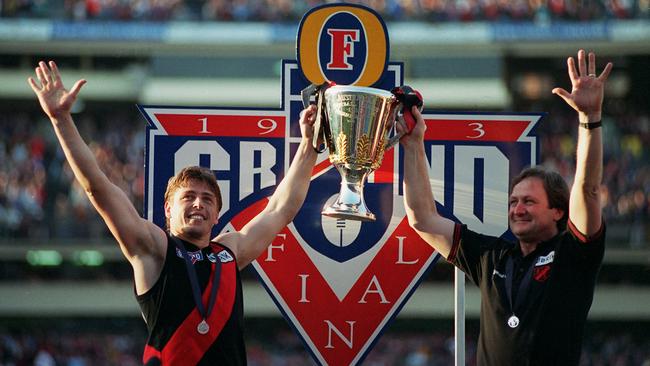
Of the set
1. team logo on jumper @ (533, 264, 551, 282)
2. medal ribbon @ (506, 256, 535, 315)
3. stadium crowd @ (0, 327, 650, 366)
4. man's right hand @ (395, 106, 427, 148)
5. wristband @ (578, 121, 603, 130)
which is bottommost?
stadium crowd @ (0, 327, 650, 366)

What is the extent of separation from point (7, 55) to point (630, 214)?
14.9m

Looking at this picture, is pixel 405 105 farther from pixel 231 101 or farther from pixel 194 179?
pixel 231 101

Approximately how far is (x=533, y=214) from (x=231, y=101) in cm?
2265

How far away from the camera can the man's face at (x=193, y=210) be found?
15.8 ft

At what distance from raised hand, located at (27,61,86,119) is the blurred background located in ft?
51.9

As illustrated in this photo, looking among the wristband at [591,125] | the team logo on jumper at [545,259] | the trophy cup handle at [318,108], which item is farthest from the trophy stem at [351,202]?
the wristband at [591,125]

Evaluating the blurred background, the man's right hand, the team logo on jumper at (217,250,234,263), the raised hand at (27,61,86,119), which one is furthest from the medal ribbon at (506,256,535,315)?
the blurred background

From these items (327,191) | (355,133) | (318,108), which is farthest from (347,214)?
(327,191)

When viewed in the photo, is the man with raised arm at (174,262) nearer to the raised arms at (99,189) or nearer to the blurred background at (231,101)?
the raised arms at (99,189)

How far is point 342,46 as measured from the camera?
19.6ft

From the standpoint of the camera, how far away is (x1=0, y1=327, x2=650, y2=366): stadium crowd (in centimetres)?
1902

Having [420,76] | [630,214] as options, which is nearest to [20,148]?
[420,76]

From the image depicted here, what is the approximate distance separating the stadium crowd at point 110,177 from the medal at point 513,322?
16074mm

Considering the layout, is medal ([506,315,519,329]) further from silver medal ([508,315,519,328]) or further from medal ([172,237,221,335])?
medal ([172,237,221,335])
